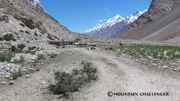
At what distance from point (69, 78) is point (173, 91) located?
5410 millimetres

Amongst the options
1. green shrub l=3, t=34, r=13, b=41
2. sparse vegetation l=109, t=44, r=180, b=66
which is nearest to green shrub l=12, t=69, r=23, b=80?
sparse vegetation l=109, t=44, r=180, b=66

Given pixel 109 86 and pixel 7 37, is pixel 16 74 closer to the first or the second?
pixel 109 86

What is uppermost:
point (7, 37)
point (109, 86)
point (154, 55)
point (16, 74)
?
point (7, 37)

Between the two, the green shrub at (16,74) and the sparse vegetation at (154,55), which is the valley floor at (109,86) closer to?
the green shrub at (16,74)

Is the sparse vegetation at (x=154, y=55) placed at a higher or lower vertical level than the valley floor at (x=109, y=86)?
higher

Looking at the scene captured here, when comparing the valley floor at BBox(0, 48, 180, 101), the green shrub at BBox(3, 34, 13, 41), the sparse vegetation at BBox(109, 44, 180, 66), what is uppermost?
the green shrub at BBox(3, 34, 13, 41)

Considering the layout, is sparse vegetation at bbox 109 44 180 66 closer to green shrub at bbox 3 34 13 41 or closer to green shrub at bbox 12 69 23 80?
green shrub at bbox 12 69 23 80

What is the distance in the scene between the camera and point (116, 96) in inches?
232

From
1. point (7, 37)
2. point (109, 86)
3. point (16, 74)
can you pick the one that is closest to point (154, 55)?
point (109, 86)

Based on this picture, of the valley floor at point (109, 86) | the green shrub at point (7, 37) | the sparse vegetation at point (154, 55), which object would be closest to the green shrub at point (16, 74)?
the valley floor at point (109, 86)

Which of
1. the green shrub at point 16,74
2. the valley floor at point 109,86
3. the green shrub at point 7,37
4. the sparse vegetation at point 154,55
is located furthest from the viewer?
the green shrub at point 7,37

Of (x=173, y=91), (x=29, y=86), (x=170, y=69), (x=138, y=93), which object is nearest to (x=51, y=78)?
(x=29, y=86)

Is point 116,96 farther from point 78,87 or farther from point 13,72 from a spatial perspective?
point 13,72

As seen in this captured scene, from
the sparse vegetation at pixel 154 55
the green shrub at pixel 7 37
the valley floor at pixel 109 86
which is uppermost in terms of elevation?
the green shrub at pixel 7 37
